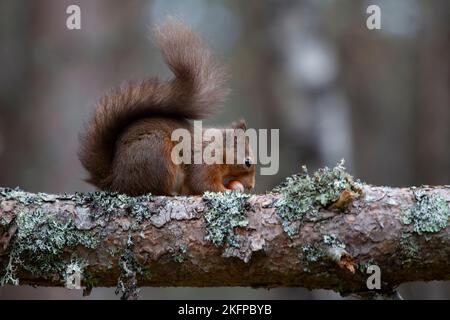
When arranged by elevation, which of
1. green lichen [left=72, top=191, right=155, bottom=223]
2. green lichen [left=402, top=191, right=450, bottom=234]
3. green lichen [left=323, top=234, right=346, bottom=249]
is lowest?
green lichen [left=323, top=234, right=346, bottom=249]

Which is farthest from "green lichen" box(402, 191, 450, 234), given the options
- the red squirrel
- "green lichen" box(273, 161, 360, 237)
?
the red squirrel

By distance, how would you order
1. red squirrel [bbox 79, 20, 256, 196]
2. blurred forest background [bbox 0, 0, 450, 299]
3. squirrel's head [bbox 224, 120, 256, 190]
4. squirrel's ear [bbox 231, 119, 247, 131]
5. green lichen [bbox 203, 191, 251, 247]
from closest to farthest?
1. green lichen [bbox 203, 191, 251, 247]
2. red squirrel [bbox 79, 20, 256, 196]
3. squirrel's head [bbox 224, 120, 256, 190]
4. squirrel's ear [bbox 231, 119, 247, 131]
5. blurred forest background [bbox 0, 0, 450, 299]

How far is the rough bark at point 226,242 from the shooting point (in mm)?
2334

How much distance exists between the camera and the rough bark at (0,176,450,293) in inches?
91.9

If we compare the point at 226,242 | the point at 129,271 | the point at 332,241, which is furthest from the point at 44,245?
the point at 332,241

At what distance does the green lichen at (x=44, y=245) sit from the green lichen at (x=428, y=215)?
121cm

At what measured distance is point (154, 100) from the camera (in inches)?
127

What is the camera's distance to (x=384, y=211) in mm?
2379

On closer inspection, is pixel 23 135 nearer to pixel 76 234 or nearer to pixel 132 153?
pixel 132 153

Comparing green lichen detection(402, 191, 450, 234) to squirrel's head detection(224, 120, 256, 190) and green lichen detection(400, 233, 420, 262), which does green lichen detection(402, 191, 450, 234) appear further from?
squirrel's head detection(224, 120, 256, 190)

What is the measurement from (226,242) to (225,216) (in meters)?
0.11

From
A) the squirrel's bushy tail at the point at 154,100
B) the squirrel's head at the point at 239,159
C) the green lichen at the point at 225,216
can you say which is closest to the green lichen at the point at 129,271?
the green lichen at the point at 225,216
